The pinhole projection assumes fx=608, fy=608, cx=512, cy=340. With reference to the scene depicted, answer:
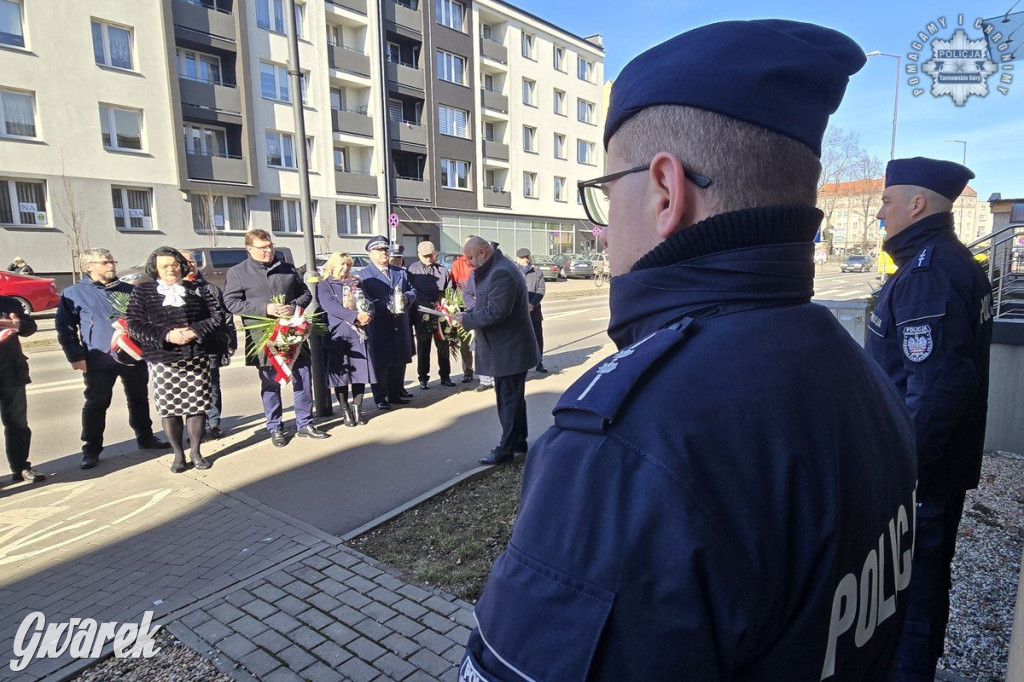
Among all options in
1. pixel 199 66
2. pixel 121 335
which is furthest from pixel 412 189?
pixel 121 335

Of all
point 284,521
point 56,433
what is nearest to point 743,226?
point 284,521

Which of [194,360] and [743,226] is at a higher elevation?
[743,226]

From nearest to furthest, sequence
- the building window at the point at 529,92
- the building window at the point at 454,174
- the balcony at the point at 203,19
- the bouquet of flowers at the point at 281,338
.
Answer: the bouquet of flowers at the point at 281,338
the balcony at the point at 203,19
the building window at the point at 454,174
the building window at the point at 529,92

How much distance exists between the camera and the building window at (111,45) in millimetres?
23469

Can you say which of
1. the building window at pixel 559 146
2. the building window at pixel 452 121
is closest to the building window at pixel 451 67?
the building window at pixel 452 121

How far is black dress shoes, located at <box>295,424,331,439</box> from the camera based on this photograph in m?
6.81

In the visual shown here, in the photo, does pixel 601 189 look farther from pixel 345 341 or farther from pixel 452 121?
pixel 452 121

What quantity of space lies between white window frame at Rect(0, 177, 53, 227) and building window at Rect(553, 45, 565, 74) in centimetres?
3272

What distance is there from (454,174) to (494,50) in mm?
8698

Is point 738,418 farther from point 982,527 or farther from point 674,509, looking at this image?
point 982,527

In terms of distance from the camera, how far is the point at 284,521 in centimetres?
467

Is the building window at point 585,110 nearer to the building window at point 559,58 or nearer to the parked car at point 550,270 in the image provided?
the building window at point 559,58

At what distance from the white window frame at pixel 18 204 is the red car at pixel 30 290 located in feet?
24.7

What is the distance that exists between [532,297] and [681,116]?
28.6ft
